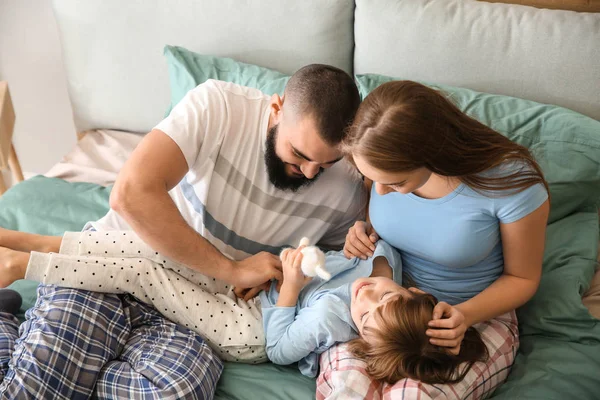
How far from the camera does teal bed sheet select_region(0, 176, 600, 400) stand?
136 cm

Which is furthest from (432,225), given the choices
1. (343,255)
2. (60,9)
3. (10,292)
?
(60,9)

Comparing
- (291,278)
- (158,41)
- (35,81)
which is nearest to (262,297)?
(291,278)

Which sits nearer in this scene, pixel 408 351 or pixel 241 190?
pixel 408 351

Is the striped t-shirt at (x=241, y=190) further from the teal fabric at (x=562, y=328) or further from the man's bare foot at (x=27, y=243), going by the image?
the teal fabric at (x=562, y=328)

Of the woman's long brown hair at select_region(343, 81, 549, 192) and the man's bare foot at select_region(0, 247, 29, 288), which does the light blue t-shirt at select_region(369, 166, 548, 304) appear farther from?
the man's bare foot at select_region(0, 247, 29, 288)

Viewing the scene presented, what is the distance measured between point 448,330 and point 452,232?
0.77 ft

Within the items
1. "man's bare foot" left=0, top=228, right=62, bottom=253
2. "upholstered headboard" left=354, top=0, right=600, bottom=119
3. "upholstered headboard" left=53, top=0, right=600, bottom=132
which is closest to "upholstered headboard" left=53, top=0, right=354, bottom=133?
"upholstered headboard" left=53, top=0, right=600, bottom=132

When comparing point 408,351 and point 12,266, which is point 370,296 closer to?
point 408,351

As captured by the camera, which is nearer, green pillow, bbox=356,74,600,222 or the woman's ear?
the woman's ear

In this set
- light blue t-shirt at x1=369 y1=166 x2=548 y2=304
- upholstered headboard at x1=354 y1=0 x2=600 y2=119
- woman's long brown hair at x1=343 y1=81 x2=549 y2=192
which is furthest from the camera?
upholstered headboard at x1=354 y1=0 x2=600 y2=119

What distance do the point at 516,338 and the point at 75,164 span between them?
5.21 feet

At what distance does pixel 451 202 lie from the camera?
138cm

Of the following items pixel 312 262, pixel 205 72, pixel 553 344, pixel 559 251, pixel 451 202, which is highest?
pixel 205 72

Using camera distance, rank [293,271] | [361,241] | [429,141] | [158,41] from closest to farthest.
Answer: [429,141], [293,271], [361,241], [158,41]
